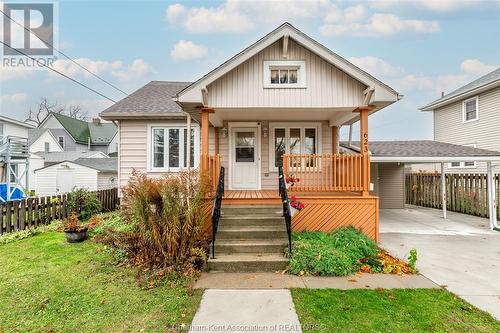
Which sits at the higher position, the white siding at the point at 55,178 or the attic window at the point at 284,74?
the attic window at the point at 284,74

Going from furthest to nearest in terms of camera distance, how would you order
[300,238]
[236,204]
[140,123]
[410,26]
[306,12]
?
[410,26]
[306,12]
[140,123]
[236,204]
[300,238]

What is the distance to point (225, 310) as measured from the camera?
3.62m

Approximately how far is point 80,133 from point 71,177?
1688 centimetres

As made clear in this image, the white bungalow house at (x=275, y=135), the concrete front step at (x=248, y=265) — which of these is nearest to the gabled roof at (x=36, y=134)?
the white bungalow house at (x=275, y=135)

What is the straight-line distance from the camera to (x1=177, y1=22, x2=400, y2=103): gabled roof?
22.6 feet

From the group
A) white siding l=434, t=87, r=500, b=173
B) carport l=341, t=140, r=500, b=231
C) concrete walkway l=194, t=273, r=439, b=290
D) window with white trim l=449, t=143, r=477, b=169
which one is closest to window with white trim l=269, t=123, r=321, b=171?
carport l=341, t=140, r=500, b=231

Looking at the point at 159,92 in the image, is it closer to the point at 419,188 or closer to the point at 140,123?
the point at 140,123

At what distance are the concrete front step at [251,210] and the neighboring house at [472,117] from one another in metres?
10.4

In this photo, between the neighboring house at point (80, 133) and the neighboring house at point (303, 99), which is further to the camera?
the neighboring house at point (80, 133)

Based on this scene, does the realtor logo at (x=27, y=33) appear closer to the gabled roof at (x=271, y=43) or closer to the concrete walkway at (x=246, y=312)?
the gabled roof at (x=271, y=43)

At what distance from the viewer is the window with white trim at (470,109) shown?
1420 centimetres

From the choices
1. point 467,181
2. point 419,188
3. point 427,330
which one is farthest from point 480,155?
point 427,330

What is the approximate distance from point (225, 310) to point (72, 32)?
23.8 m

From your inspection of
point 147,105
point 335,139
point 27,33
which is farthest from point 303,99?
point 27,33
